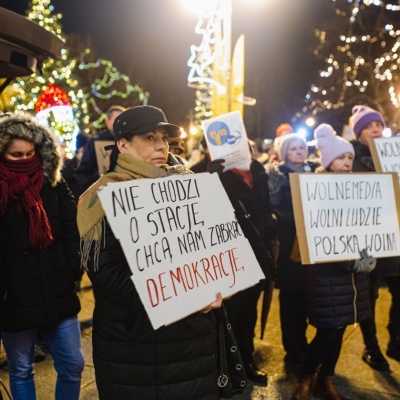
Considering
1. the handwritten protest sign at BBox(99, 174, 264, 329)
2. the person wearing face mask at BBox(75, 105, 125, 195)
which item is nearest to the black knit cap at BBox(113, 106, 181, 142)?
the handwritten protest sign at BBox(99, 174, 264, 329)

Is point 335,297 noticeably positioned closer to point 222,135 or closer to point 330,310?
point 330,310

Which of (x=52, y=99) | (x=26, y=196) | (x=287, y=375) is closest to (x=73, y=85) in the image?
(x=52, y=99)

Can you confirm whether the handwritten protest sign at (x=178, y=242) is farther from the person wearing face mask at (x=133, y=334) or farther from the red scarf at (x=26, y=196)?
the red scarf at (x=26, y=196)

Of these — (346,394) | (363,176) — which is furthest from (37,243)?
(346,394)

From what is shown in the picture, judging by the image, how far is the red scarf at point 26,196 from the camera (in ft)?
9.84

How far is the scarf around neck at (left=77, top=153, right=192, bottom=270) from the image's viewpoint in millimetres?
2262

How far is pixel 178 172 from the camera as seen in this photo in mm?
2623

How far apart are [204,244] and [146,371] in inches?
25.9

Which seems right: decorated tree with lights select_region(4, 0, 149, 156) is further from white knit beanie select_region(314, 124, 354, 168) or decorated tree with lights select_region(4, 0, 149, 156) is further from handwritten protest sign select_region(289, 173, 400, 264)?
handwritten protest sign select_region(289, 173, 400, 264)

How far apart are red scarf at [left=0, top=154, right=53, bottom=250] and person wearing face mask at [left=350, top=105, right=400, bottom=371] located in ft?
9.77

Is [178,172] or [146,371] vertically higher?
[178,172]

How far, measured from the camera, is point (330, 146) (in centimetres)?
403

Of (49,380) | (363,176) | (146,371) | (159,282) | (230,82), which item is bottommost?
(49,380)

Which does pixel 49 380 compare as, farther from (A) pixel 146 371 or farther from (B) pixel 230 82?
(B) pixel 230 82
